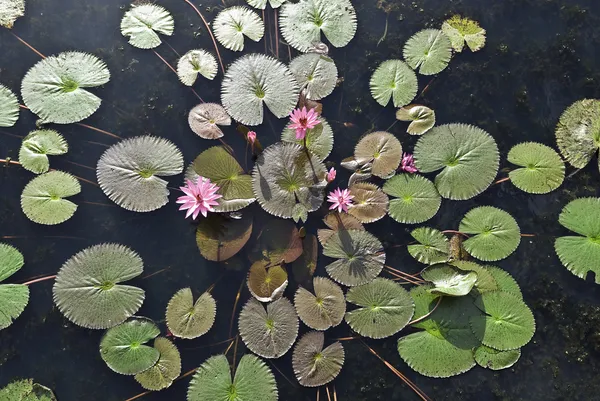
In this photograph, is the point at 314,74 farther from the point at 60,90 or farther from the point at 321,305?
the point at 60,90

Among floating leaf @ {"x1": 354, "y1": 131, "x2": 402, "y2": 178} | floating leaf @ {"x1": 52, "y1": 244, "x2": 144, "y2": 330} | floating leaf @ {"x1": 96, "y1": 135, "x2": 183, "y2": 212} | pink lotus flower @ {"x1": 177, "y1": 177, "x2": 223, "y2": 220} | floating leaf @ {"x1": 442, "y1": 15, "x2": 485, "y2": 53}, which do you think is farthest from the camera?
floating leaf @ {"x1": 442, "y1": 15, "x2": 485, "y2": 53}

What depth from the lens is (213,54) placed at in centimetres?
507

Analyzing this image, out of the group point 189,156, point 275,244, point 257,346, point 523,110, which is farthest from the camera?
point 523,110

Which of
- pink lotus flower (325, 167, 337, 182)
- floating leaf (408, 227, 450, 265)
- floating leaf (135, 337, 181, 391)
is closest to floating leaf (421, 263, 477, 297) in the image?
floating leaf (408, 227, 450, 265)

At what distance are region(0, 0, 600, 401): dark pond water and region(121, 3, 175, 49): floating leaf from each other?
12cm

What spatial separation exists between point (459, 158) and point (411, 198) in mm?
639

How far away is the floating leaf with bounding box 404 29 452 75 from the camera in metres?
5.07

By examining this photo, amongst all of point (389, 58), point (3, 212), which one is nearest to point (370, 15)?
point (389, 58)

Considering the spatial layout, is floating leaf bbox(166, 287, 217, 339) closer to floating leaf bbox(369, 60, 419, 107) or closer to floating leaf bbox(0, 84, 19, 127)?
floating leaf bbox(0, 84, 19, 127)

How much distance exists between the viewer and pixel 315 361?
4285mm

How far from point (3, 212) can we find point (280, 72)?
3.04 metres

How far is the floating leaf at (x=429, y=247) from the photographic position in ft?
15.0

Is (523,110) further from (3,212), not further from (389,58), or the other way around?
(3,212)

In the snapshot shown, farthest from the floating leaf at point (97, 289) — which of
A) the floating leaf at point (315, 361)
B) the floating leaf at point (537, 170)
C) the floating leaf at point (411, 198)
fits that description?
the floating leaf at point (537, 170)
